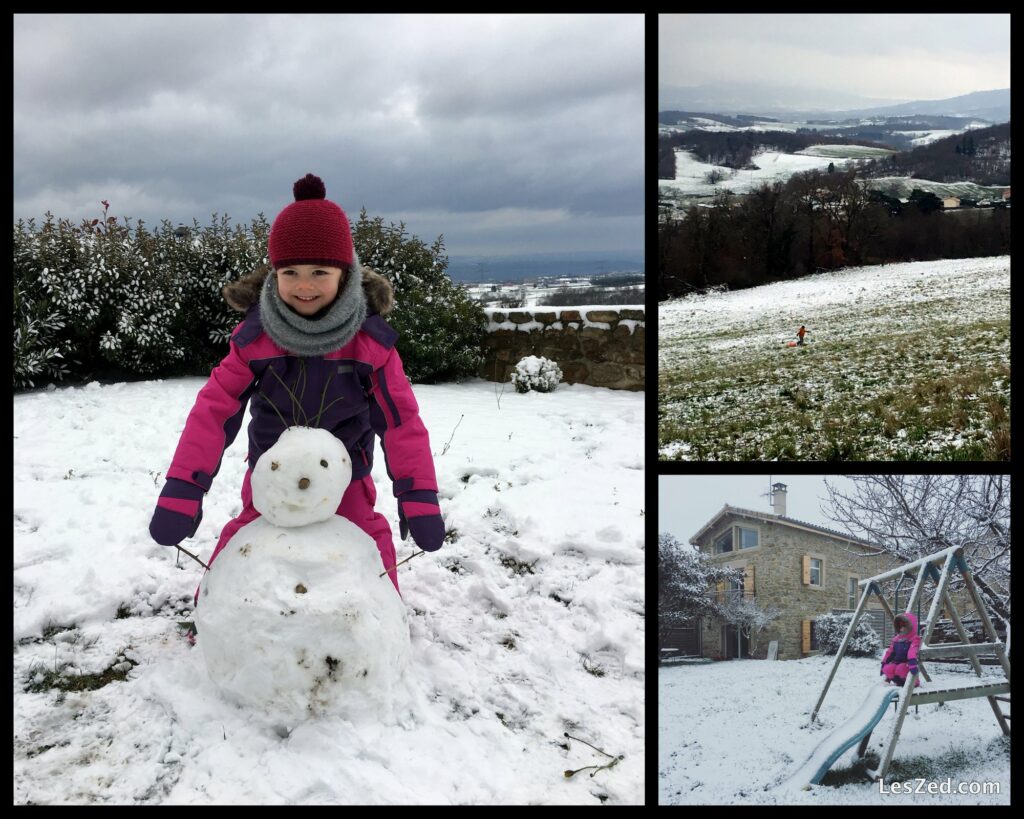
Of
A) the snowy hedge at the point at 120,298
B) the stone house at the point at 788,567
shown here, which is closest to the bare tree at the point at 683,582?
the stone house at the point at 788,567

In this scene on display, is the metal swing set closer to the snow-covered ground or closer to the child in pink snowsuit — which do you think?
the child in pink snowsuit

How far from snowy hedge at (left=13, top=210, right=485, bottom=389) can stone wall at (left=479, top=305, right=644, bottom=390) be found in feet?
0.97

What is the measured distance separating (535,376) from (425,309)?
1.52 meters

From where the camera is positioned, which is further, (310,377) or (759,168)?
(759,168)

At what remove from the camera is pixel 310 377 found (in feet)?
8.77

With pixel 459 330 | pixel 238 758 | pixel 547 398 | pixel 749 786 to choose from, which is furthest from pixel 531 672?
pixel 459 330

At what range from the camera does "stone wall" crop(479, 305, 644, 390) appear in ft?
26.5

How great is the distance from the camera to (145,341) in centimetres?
750

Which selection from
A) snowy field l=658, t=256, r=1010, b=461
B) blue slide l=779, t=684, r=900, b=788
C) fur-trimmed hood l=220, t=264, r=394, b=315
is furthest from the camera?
snowy field l=658, t=256, r=1010, b=461

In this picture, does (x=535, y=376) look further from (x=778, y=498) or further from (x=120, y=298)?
(x=778, y=498)

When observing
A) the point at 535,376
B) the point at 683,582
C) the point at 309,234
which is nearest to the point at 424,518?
the point at 683,582

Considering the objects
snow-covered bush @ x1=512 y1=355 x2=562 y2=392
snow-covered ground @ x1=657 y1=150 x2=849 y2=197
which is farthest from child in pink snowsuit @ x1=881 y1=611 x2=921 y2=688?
snow-covered bush @ x1=512 y1=355 x2=562 y2=392

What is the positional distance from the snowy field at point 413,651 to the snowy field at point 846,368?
0.94m
